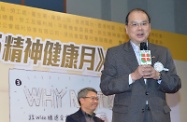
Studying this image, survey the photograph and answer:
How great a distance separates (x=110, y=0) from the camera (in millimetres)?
4859

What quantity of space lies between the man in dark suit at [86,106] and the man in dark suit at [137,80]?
138 cm

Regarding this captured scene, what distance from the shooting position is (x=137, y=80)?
2322mm

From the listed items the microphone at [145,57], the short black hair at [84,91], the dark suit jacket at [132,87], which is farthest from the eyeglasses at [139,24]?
the short black hair at [84,91]

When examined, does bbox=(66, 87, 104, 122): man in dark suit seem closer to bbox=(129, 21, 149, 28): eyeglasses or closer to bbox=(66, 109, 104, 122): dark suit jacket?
bbox=(66, 109, 104, 122): dark suit jacket

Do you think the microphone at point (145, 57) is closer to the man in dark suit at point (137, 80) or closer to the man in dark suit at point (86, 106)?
the man in dark suit at point (137, 80)

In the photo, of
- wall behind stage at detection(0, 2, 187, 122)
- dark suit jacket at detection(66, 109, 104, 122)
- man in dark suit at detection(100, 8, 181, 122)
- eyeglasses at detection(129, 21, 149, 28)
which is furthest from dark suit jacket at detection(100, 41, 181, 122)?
dark suit jacket at detection(66, 109, 104, 122)

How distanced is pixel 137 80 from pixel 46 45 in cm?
150

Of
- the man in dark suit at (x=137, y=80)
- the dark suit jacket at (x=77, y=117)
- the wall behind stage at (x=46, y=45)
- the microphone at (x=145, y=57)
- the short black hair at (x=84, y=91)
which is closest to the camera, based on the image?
the microphone at (x=145, y=57)

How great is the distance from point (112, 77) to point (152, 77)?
28cm

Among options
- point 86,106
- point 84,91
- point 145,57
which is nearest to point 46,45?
point 84,91

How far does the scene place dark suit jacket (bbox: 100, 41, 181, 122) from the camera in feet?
7.46

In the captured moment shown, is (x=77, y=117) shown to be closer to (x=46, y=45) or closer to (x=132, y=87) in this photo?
(x=46, y=45)

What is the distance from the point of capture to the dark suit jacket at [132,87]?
2.27 metres

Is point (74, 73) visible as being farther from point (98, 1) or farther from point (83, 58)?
point (98, 1)
